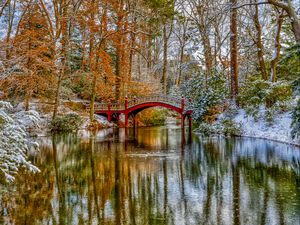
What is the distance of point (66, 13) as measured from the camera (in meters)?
22.3

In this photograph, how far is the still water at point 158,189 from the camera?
6.04 metres

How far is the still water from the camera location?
604 centimetres

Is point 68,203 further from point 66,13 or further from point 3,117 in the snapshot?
point 66,13

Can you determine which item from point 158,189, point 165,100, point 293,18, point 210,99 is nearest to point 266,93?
→ point 210,99

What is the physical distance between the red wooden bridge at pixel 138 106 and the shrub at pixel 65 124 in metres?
4.61

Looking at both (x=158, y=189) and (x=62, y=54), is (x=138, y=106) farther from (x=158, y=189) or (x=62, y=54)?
(x=158, y=189)

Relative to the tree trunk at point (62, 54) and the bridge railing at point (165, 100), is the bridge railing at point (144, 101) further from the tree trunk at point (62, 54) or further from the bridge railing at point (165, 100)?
the tree trunk at point (62, 54)

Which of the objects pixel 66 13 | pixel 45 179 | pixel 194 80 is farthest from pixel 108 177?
pixel 194 80

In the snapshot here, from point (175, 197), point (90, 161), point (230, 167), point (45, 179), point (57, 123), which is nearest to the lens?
point (175, 197)

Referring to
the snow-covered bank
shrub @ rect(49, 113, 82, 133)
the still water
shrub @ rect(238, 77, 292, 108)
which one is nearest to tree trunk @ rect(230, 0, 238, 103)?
the snow-covered bank

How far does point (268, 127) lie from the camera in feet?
59.4

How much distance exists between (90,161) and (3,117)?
5195mm

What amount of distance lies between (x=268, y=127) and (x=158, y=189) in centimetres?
1175

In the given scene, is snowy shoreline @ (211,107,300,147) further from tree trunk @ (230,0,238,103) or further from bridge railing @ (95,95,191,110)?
bridge railing @ (95,95,191,110)
